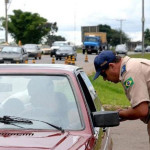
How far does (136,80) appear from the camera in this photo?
16.9ft

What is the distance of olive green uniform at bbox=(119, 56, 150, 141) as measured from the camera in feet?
16.8

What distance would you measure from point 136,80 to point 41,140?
121 cm

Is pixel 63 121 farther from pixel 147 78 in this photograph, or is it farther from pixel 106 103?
pixel 106 103

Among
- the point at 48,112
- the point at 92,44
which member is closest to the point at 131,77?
the point at 48,112

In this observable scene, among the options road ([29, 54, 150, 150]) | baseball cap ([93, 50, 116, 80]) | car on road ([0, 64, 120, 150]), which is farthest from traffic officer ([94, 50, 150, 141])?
road ([29, 54, 150, 150])

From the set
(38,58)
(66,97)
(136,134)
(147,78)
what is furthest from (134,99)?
(38,58)

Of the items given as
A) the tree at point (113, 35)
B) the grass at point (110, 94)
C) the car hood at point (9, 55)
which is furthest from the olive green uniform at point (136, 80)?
the tree at point (113, 35)

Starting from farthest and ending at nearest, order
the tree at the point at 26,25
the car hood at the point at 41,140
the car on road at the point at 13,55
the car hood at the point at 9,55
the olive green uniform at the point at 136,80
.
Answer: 1. the tree at the point at 26,25
2. the car hood at the point at 9,55
3. the car on road at the point at 13,55
4. the olive green uniform at the point at 136,80
5. the car hood at the point at 41,140

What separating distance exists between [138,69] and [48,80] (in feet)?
2.78

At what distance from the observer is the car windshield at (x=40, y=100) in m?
4.96

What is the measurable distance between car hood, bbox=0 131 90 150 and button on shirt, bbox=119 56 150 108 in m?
0.67

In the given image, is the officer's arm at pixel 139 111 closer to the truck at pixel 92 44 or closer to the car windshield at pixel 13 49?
the car windshield at pixel 13 49

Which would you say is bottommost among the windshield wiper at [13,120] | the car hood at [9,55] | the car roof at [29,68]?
the car hood at [9,55]

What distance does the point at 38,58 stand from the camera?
2119 inches
